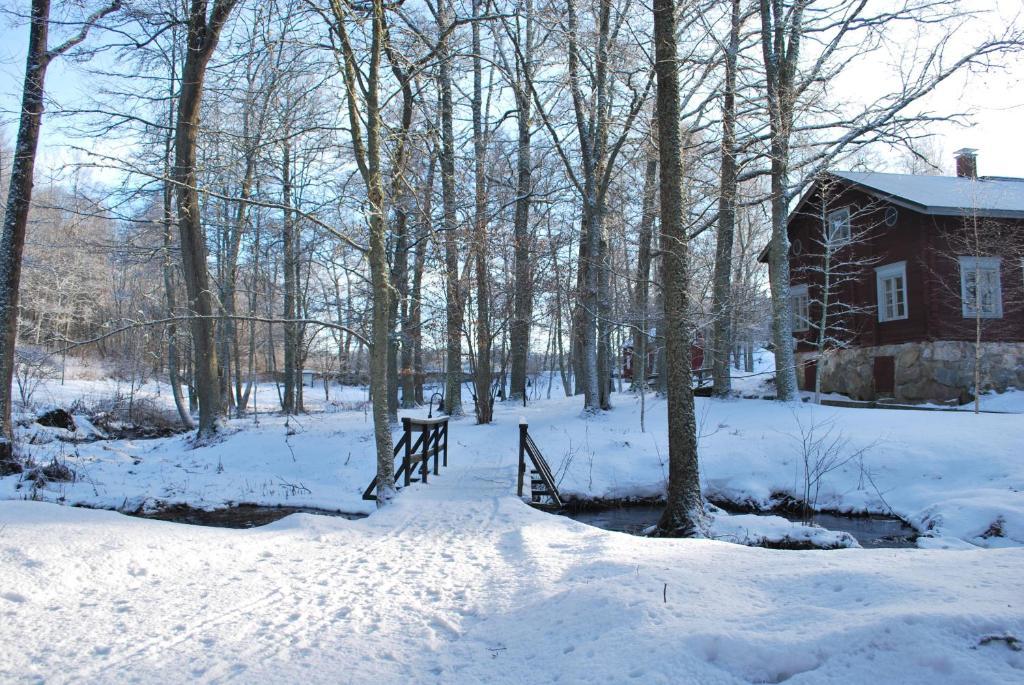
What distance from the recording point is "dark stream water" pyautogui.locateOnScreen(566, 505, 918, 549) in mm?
8461

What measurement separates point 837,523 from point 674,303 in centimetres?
491

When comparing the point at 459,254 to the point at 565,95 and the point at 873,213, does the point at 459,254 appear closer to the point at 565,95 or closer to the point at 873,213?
the point at 565,95

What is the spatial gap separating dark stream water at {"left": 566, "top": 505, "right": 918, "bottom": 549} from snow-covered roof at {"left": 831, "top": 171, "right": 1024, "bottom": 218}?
10.1 metres

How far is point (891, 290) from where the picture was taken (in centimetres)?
1997

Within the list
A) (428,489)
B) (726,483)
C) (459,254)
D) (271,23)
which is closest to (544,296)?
(459,254)

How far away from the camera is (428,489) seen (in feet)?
29.3

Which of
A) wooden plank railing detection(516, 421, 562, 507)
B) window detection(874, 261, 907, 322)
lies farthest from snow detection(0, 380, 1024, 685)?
window detection(874, 261, 907, 322)

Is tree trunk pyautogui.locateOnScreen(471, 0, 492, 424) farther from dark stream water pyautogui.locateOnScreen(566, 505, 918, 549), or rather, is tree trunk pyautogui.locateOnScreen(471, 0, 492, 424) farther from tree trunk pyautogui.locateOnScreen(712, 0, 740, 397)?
dark stream water pyautogui.locateOnScreen(566, 505, 918, 549)

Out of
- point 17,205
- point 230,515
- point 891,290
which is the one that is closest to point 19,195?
point 17,205

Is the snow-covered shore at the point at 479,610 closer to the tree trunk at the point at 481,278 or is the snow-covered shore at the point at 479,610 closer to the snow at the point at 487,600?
the snow at the point at 487,600

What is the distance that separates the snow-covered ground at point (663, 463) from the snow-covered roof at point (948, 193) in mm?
7223

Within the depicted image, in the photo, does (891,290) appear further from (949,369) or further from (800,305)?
(800,305)

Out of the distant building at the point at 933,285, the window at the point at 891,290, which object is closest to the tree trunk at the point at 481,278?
the distant building at the point at 933,285

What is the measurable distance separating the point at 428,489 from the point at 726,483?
18.4ft
